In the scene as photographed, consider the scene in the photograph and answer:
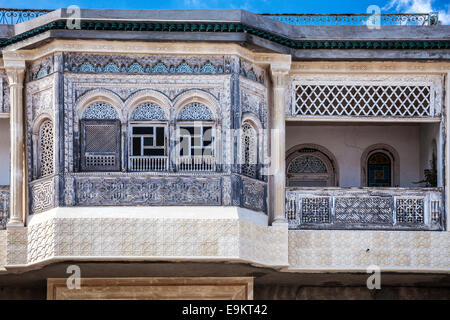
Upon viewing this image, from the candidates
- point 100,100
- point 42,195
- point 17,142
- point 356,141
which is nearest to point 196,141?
point 100,100

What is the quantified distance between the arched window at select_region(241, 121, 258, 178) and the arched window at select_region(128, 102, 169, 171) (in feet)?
3.82

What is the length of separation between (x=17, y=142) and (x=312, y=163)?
5.21 metres

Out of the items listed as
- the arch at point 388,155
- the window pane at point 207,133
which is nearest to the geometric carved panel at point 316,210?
the window pane at point 207,133

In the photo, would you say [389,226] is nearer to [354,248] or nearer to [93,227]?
[354,248]

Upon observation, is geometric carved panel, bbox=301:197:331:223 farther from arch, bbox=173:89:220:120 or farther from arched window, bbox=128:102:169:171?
arched window, bbox=128:102:169:171

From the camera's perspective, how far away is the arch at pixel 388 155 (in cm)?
1823

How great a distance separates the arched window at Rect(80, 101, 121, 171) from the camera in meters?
15.6

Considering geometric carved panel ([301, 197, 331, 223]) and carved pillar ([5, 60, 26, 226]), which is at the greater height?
carved pillar ([5, 60, 26, 226])

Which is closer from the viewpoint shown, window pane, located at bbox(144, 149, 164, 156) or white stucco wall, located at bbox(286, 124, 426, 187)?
window pane, located at bbox(144, 149, 164, 156)

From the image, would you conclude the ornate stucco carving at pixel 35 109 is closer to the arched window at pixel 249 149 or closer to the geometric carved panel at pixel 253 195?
the arched window at pixel 249 149

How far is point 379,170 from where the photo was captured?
1833cm

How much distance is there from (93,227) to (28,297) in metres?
3.00

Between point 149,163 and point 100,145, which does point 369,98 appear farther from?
point 100,145

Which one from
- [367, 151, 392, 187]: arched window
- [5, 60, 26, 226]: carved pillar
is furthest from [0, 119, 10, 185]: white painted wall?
[367, 151, 392, 187]: arched window
